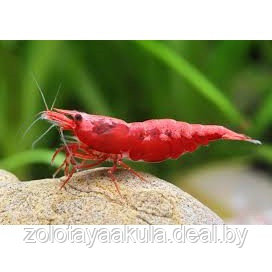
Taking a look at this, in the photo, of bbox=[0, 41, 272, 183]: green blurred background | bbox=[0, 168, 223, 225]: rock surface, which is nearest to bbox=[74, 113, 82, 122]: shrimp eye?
bbox=[0, 168, 223, 225]: rock surface

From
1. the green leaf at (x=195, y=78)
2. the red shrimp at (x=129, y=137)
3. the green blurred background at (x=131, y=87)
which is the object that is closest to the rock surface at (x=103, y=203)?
the red shrimp at (x=129, y=137)

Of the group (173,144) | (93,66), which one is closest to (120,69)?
(93,66)

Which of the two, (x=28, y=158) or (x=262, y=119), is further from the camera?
(x=262, y=119)

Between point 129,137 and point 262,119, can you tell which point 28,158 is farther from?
point 262,119

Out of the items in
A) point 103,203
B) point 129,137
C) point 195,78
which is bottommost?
point 103,203

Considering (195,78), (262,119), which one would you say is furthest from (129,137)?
(262,119)
